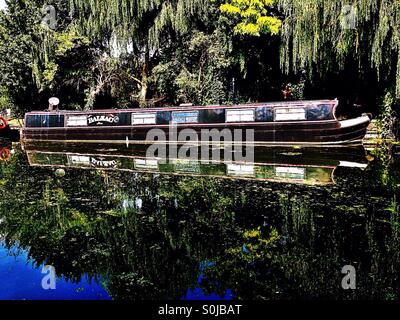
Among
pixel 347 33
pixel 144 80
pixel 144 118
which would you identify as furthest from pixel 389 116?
pixel 144 80

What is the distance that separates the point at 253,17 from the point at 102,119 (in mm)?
7104

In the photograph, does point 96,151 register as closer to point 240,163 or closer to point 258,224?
point 240,163

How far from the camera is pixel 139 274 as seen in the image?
430cm

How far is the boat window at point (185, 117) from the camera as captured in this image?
14.7m

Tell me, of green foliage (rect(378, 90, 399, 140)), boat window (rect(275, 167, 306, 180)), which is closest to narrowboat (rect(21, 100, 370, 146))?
green foliage (rect(378, 90, 399, 140))

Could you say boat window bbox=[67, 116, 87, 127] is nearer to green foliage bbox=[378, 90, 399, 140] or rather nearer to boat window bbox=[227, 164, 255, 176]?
boat window bbox=[227, 164, 255, 176]

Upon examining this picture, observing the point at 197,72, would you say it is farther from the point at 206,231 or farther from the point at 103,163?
A: the point at 206,231

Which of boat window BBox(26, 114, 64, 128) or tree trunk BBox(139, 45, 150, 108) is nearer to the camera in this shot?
boat window BBox(26, 114, 64, 128)

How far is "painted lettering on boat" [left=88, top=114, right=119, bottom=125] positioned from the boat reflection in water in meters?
2.03

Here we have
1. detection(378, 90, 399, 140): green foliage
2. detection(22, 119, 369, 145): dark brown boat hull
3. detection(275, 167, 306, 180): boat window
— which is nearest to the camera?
detection(275, 167, 306, 180): boat window

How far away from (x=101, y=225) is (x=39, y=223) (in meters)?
0.92

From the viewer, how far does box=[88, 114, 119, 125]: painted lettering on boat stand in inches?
631

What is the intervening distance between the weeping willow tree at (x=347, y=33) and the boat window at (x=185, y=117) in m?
4.02
